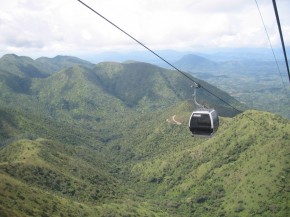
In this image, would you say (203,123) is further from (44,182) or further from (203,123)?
(44,182)

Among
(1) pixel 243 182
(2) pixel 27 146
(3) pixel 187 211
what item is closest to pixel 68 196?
(2) pixel 27 146

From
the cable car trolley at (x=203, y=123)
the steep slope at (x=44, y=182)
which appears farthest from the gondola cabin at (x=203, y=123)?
the steep slope at (x=44, y=182)

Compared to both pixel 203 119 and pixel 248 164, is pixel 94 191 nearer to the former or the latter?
pixel 248 164

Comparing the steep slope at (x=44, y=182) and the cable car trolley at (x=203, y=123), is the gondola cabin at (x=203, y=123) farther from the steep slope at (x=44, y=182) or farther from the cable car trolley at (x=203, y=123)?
the steep slope at (x=44, y=182)

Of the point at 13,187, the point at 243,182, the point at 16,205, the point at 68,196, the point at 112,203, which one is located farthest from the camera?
the point at 243,182

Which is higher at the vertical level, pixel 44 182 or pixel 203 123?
pixel 203 123

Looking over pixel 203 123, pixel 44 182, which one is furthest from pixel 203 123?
pixel 44 182

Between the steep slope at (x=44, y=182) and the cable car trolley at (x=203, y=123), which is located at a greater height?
the cable car trolley at (x=203, y=123)

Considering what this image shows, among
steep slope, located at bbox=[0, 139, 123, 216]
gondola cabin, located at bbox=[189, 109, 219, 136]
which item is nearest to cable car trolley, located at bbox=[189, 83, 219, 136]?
gondola cabin, located at bbox=[189, 109, 219, 136]

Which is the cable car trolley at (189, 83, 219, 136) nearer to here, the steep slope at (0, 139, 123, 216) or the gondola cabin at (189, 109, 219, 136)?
the gondola cabin at (189, 109, 219, 136)
